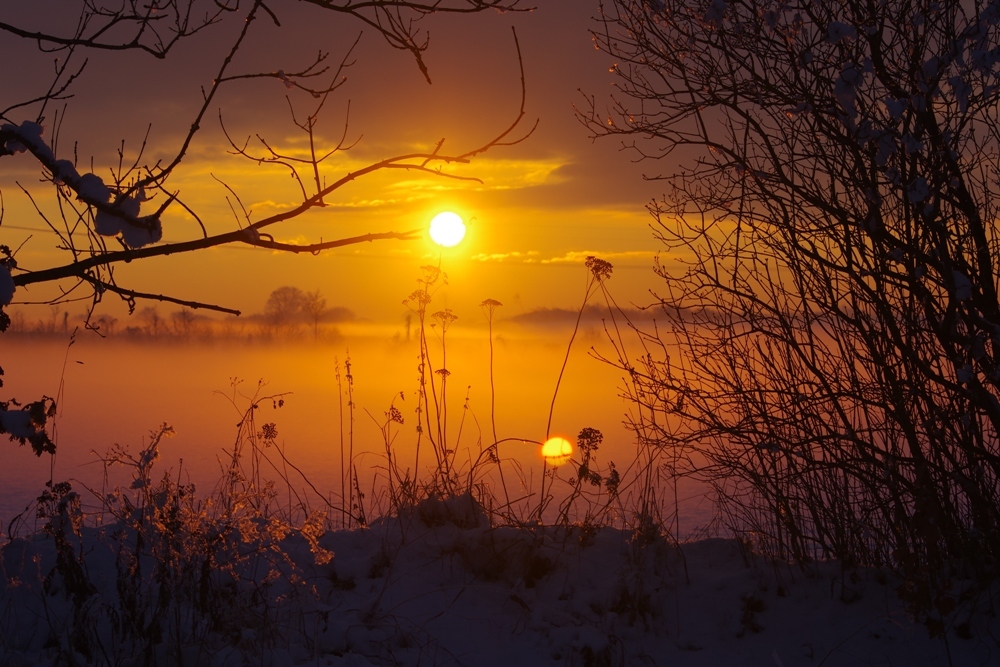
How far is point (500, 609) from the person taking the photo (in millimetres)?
4152

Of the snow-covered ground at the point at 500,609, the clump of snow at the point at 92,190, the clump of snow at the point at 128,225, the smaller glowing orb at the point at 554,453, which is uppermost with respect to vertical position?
the clump of snow at the point at 92,190

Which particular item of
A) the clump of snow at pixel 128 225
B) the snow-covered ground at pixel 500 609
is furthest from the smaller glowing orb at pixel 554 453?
the clump of snow at pixel 128 225

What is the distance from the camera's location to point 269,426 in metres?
5.75

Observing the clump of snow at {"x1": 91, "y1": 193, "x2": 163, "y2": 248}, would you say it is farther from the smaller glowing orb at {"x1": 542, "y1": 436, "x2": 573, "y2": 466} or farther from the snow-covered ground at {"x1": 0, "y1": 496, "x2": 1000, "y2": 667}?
the smaller glowing orb at {"x1": 542, "y1": 436, "x2": 573, "y2": 466}

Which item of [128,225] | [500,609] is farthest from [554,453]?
[128,225]

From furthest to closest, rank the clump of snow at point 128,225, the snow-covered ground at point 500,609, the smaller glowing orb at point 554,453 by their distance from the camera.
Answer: the smaller glowing orb at point 554,453 < the snow-covered ground at point 500,609 < the clump of snow at point 128,225

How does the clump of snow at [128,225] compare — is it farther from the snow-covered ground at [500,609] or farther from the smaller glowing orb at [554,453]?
the smaller glowing orb at [554,453]

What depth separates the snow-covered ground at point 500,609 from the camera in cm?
356

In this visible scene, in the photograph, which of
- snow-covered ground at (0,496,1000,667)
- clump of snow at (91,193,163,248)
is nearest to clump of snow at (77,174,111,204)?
clump of snow at (91,193,163,248)

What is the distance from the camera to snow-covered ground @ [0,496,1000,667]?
3561mm

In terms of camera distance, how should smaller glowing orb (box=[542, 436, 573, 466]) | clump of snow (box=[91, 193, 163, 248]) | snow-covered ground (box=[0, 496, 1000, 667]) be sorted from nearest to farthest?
clump of snow (box=[91, 193, 163, 248])
snow-covered ground (box=[0, 496, 1000, 667])
smaller glowing orb (box=[542, 436, 573, 466])

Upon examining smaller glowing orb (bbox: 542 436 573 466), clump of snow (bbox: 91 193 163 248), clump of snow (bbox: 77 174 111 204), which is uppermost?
clump of snow (bbox: 77 174 111 204)

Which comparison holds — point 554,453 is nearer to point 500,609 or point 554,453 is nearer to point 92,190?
point 500,609

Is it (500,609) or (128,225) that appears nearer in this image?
(128,225)
